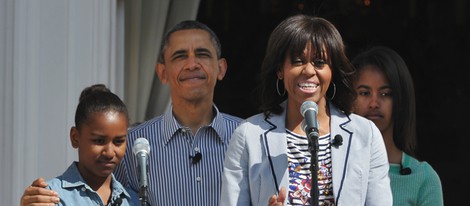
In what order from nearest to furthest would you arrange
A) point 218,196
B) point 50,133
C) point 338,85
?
point 338,85, point 218,196, point 50,133

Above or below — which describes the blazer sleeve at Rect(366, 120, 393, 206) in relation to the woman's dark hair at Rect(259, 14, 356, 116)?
below

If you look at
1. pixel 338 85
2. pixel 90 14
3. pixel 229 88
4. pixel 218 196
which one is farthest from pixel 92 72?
pixel 229 88

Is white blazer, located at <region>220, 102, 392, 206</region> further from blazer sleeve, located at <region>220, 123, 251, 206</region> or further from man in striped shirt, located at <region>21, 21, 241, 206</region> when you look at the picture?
man in striped shirt, located at <region>21, 21, 241, 206</region>

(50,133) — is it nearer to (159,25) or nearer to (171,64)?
(171,64)

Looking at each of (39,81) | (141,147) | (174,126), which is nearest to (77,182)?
(141,147)

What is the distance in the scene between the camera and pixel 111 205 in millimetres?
4027

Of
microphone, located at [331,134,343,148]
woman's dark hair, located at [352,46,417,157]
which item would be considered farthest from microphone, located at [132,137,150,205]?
woman's dark hair, located at [352,46,417,157]

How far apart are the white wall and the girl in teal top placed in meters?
1.34

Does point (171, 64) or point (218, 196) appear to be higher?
point (171, 64)

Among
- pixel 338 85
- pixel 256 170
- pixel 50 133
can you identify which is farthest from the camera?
pixel 50 133

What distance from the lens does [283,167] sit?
12.4ft

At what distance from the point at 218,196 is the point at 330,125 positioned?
68cm

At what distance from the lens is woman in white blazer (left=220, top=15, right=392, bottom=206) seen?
3.78 meters

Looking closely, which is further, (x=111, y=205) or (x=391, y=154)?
(x=391, y=154)
